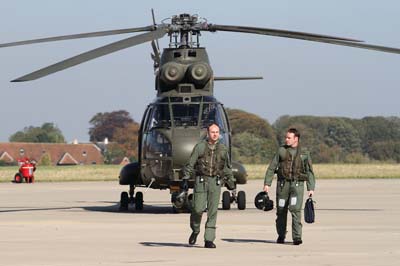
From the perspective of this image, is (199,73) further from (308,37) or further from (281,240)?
(281,240)

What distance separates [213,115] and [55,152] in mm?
129485

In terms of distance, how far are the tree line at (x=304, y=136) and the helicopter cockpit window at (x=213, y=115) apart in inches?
3160

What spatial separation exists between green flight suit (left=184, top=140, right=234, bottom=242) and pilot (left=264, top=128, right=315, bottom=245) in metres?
0.71

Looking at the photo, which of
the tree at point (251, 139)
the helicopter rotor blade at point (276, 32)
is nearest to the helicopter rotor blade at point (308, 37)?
the helicopter rotor blade at point (276, 32)

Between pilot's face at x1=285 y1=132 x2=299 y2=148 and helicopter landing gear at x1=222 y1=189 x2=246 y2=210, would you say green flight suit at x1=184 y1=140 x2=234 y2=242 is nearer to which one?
pilot's face at x1=285 y1=132 x2=299 y2=148

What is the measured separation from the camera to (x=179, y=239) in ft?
56.1

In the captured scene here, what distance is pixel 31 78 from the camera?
17406 mm

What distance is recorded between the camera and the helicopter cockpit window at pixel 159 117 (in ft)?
78.5

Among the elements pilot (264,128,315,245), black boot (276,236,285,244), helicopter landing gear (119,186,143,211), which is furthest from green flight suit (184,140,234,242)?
helicopter landing gear (119,186,143,211)

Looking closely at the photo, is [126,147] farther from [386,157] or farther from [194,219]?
[194,219]

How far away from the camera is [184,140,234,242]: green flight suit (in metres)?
15.8

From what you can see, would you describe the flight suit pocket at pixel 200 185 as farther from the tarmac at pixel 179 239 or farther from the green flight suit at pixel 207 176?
the tarmac at pixel 179 239

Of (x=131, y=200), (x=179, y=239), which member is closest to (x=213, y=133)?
(x=179, y=239)

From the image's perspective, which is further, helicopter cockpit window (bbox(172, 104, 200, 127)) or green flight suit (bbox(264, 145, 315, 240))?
helicopter cockpit window (bbox(172, 104, 200, 127))
